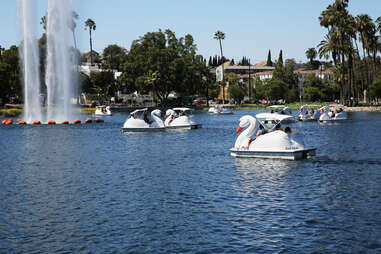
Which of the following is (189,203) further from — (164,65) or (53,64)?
(164,65)

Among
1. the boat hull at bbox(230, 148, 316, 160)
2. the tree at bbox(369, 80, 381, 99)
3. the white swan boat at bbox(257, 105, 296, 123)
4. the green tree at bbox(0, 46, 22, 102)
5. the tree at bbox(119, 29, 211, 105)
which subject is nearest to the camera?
the boat hull at bbox(230, 148, 316, 160)

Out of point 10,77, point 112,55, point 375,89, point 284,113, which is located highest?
point 112,55

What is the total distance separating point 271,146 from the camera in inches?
1145

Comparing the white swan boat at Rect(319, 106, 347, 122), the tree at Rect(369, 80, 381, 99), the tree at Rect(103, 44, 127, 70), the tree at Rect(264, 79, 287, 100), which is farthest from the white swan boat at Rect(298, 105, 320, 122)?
the tree at Rect(103, 44, 127, 70)

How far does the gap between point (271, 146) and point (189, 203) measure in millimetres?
11228

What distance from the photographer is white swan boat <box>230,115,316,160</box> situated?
28.8 meters

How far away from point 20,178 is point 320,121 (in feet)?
173

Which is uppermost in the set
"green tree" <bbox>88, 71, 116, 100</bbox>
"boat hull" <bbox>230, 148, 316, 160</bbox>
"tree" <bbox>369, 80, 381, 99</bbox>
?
"green tree" <bbox>88, 71, 116, 100</bbox>

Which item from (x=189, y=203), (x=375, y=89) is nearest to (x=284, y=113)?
(x=189, y=203)

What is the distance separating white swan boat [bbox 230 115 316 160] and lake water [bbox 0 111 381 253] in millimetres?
675

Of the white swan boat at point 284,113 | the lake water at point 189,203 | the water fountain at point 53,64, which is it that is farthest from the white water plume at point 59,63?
the lake water at point 189,203

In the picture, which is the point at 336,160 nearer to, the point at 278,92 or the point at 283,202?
the point at 283,202

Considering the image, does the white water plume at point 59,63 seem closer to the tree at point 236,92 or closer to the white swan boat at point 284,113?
the white swan boat at point 284,113

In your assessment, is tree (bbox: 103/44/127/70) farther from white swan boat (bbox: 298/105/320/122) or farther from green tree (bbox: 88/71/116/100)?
white swan boat (bbox: 298/105/320/122)
